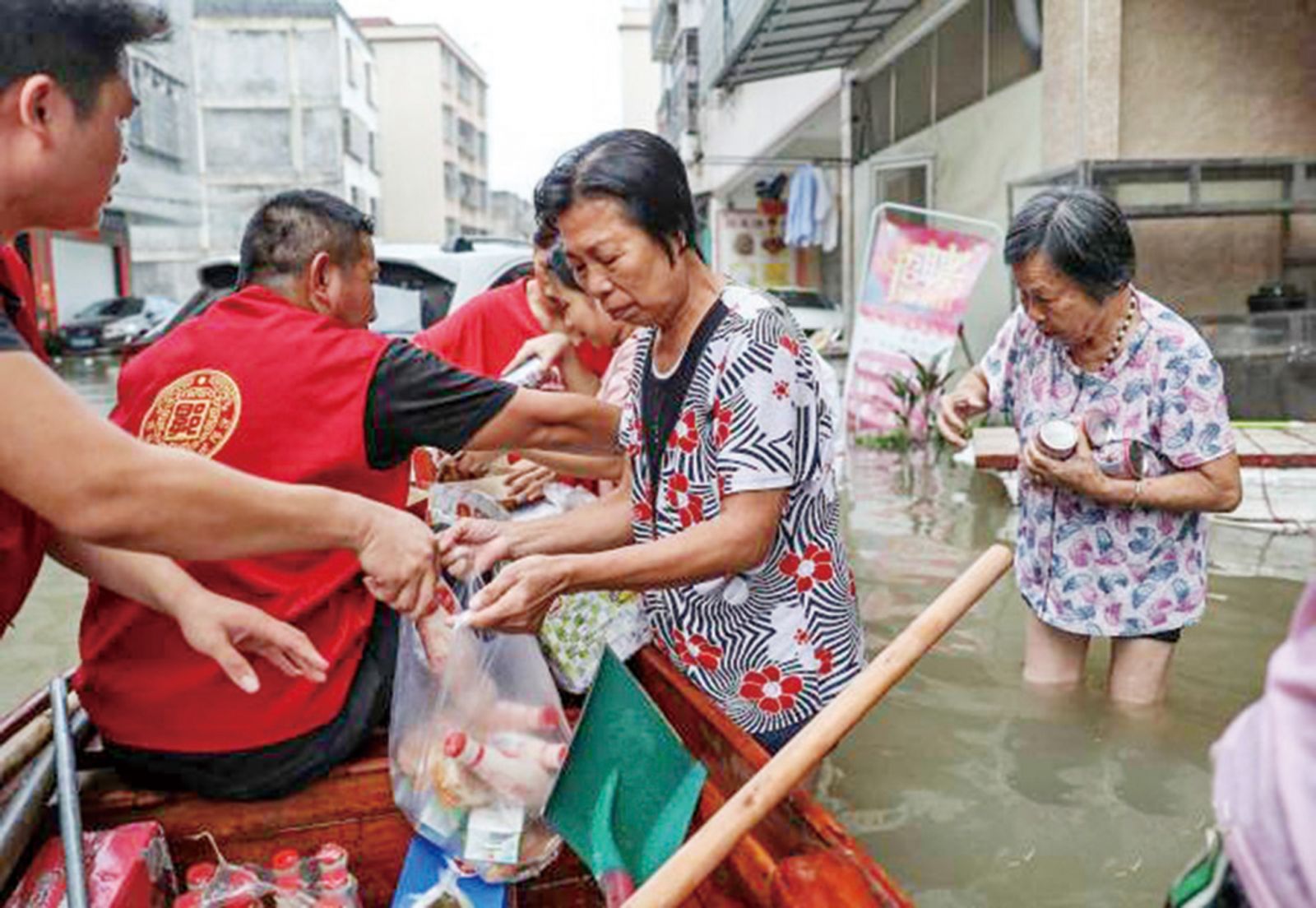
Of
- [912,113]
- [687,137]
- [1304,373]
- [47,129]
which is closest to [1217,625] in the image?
[1304,373]

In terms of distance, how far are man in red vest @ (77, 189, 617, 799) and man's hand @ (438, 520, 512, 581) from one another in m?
0.17

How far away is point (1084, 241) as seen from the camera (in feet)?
8.13

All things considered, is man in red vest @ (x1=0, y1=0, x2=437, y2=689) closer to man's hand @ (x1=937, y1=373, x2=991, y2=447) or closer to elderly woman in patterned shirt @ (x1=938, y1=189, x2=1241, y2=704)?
elderly woman in patterned shirt @ (x1=938, y1=189, x2=1241, y2=704)

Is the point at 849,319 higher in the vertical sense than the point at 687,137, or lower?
lower

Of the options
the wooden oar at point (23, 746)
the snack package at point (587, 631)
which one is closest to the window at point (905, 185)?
the snack package at point (587, 631)

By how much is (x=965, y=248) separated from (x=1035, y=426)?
19.4ft

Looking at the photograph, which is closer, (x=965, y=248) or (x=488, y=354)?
(x=488, y=354)

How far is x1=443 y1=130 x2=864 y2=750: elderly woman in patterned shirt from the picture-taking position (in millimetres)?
1784

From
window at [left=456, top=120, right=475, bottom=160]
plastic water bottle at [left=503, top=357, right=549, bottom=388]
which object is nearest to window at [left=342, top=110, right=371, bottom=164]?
window at [left=456, top=120, right=475, bottom=160]

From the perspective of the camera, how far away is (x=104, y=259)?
88.4 feet

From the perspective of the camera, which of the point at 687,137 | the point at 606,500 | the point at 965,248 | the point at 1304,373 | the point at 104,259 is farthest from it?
the point at 104,259

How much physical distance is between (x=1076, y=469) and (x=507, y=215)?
235ft

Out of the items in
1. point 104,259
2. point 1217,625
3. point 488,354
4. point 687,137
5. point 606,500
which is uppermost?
point 687,137

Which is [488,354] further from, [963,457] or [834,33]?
[834,33]
